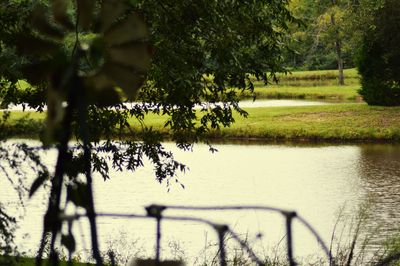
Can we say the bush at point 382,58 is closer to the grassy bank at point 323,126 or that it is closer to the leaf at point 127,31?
the grassy bank at point 323,126

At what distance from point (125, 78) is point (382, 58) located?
4397 cm

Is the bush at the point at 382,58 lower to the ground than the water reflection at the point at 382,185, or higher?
higher

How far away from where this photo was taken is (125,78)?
178cm

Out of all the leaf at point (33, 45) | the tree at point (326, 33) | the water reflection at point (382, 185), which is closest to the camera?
the leaf at point (33, 45)

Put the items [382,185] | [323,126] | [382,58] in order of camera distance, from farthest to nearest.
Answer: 1. [382,58]
2. [323,126]
3. [382,185]

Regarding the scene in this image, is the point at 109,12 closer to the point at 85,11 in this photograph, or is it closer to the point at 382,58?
the point at 85,11

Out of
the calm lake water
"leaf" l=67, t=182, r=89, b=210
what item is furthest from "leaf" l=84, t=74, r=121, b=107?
the calm lake water

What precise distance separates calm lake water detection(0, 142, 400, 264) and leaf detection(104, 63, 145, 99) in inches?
463

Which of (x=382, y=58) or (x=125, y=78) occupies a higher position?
(x=382, y=58)

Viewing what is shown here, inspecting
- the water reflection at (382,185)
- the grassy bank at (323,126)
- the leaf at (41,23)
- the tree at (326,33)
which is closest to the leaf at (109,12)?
the leaf at (41,23)

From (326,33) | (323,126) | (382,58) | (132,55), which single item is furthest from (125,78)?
(326,33)

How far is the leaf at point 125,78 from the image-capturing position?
1777 mm

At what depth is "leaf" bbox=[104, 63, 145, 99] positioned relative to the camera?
1777 millimetres

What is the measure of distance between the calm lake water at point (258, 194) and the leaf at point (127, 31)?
11.8m
